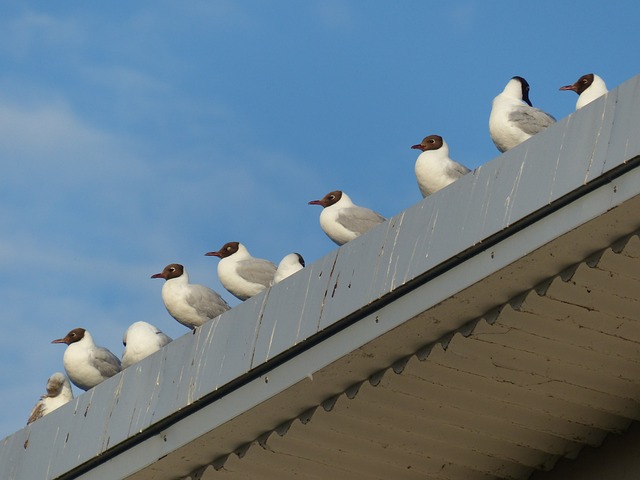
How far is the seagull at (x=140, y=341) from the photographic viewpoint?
12.1 meters

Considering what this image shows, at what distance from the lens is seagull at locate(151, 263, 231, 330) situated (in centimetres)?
1262

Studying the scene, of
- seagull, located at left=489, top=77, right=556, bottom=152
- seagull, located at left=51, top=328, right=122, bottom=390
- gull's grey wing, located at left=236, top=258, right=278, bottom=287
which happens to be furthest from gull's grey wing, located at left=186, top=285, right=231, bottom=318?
seagull, located at left=489, top=77, right=556, bottom=152

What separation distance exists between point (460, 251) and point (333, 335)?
918 mm

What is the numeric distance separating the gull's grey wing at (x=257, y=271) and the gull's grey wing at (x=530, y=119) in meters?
3.39

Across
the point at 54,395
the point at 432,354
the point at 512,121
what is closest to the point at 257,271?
the point at 54,395

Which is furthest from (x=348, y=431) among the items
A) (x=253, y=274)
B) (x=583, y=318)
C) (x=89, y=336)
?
(x=89, y=336)

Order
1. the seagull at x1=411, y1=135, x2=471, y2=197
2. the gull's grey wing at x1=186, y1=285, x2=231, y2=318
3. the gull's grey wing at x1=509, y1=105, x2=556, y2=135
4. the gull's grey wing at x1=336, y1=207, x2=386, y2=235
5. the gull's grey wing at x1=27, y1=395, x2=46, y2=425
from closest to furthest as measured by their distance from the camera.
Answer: the gull's grey wing at x1=509, y1=105, x2=556, y2=135
the seagull at x1=411, y1=135, x2=471, y2=197
the gull's grey wing at x1=336, y1=207, x2=386, y2=235
the gull's grey wing at x1=186, y1=285, x2=231, y2=318
the gull's grey wing at x1=27, y1=395, x2=46, y2=425

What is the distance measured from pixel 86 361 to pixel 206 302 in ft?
4.38

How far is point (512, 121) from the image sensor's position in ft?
32.4

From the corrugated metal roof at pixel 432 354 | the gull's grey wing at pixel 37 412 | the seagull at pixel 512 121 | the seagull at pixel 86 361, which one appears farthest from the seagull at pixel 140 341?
the seagull at pixel 512 121

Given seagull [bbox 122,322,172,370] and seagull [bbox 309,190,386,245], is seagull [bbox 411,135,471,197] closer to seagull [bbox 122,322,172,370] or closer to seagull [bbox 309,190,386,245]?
seagull [bbox 309,190,386,245]

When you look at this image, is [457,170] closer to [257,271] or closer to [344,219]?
[344,219]

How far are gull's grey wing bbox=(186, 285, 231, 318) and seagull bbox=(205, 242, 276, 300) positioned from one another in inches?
6.9

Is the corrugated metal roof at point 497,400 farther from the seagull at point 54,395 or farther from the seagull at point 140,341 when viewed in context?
the seagull at point 54,395
